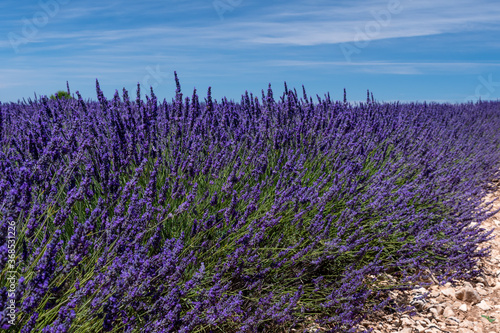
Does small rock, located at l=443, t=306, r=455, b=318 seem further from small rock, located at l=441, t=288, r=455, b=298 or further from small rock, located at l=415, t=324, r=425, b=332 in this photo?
small rock, located at l=415, t=324, r=425, b=332

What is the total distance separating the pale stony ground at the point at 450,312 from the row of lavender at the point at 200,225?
116 mm

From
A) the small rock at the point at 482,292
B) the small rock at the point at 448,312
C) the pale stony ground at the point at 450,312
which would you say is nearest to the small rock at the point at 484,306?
the pale stony ground at the point at 450,312

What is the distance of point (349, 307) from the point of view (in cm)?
236

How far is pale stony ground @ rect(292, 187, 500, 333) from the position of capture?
9.27 feet

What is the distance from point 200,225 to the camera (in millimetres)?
2285

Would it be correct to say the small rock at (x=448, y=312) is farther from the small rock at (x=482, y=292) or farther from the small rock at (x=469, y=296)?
the small rock at (x=482, y=292)

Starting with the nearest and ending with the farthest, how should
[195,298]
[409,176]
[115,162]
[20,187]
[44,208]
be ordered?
1. [20,187]
2. [44,208]
3. [195,298]
4. [115,162]
5. [409,176]

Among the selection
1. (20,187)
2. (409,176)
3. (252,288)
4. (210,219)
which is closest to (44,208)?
(20,187)

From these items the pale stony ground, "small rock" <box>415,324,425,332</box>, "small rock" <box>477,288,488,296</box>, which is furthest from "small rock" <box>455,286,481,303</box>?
"small rock" <box>415,324,425,332</box>

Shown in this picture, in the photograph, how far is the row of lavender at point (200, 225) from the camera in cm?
168

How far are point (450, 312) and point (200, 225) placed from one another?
2021 millimetres

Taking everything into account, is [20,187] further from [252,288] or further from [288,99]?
[288,99]

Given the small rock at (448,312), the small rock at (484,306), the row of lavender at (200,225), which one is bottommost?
the small rock at (484,306)

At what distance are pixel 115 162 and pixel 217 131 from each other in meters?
1.05
